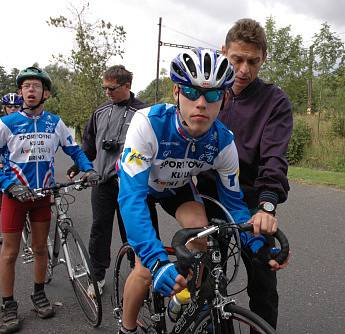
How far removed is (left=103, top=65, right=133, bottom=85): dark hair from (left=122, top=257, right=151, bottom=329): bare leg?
2.22 metres

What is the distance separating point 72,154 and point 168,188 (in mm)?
1754

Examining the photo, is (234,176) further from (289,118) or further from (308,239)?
(308,239)

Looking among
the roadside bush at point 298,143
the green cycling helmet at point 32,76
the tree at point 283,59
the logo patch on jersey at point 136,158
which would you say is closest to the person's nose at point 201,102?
the logo patch on jersey at point 136,158

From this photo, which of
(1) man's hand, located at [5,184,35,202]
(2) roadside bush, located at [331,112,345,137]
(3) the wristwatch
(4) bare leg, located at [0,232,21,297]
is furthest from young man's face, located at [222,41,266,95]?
(2) roadside bush, located at [331,112,345,137]

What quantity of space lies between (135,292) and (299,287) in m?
2.41

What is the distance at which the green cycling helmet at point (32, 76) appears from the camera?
3609 mm

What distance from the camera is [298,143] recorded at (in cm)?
1619

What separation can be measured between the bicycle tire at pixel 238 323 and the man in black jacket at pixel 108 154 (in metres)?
2.10

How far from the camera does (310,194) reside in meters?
8.92

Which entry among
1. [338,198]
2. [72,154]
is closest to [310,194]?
[338,198]

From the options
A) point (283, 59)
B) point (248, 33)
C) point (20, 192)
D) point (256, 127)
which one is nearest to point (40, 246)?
point (20, 192)

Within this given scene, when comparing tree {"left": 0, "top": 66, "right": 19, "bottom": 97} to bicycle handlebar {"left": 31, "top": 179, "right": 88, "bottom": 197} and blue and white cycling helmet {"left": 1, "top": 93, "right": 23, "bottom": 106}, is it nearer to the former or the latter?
blue and white cycling helmet {"left": 1, "top": 93, "right": 23, "bottom": 106}

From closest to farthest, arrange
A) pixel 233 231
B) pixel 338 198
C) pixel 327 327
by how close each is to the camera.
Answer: pixel 233 231
pixel 327 327
pixel 338 198

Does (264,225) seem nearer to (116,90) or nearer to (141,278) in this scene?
(141,278)
